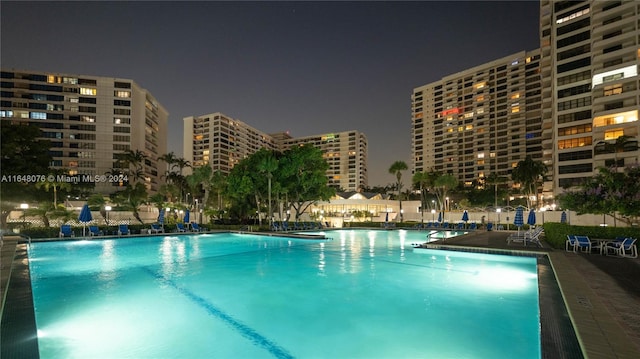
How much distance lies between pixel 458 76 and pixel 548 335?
11675 cm

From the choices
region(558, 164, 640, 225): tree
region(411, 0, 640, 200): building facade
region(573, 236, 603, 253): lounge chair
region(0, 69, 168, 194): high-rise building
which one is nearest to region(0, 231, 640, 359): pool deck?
region(573, 236, 603, 253): lounge chair

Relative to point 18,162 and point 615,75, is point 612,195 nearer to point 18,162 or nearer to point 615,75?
point 18,162

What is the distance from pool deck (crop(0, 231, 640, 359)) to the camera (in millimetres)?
4188

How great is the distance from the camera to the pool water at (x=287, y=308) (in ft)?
18.5

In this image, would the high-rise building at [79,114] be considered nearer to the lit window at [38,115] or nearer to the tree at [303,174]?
the lit window at [38,115]

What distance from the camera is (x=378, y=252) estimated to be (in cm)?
1730

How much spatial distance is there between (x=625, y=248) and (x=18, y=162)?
39.9 metres

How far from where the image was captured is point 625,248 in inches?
484

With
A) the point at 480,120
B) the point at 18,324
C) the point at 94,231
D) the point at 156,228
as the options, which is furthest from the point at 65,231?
the point at 480,120

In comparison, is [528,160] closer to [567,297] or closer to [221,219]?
[221,219]

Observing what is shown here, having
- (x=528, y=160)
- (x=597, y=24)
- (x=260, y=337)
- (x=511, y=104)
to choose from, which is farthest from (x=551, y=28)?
(x=260, y=337)

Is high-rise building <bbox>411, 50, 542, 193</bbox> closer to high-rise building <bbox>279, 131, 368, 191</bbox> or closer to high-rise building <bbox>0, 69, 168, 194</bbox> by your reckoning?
high-rise building <bbox>279, 131, 368, 191</bbox>

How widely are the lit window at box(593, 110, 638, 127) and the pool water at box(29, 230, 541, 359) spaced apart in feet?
143

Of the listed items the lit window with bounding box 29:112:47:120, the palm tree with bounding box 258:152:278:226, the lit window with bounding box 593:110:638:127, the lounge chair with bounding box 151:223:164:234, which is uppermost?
the lit window with bounding box 29:112:47:120
